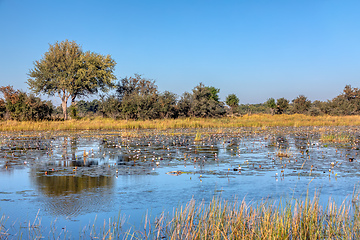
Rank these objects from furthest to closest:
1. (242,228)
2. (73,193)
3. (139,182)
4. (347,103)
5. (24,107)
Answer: (347,103) < (24,107) < (139,182) < (73,193) < (242,228)

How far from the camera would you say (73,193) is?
9.13m

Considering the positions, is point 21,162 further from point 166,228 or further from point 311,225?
point 311,225

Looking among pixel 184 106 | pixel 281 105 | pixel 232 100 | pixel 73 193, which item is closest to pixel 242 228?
pixel 73 193

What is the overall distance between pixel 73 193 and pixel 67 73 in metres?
47.2

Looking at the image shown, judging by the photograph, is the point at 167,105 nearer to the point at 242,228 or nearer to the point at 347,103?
the point at 347,103

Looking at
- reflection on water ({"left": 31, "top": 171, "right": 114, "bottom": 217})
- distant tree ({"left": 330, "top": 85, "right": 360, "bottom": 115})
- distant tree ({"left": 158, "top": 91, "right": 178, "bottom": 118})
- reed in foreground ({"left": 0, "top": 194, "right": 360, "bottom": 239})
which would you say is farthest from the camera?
distant tree ({"left": 330, "top": 85, "right": 360, "bottom": 115})

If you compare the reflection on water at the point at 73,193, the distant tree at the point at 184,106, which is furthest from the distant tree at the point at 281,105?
the reflection on water at the point at 73,193

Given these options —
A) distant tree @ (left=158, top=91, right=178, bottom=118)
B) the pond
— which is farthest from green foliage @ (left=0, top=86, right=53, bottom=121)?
the pond

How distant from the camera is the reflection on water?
790 cm

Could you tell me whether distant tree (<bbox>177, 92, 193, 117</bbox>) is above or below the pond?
above

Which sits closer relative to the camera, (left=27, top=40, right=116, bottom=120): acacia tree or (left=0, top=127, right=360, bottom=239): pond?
(left=0, top=127, right=360, bottom=239): pond

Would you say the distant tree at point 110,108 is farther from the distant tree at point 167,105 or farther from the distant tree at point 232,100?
the distant tree at point 232,100

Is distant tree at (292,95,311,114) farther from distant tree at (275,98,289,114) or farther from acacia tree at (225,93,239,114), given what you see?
acacia tree at (225,93,239,114)

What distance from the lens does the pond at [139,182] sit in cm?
755
